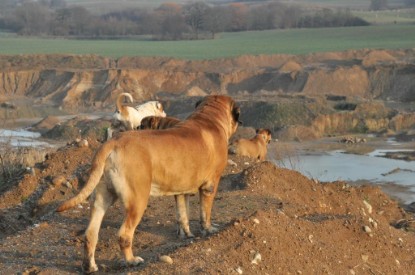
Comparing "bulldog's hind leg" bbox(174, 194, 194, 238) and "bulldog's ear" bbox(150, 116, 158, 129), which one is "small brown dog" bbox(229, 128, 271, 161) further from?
"bulldog's hind leg" bbox(174, 194, 194, 238)

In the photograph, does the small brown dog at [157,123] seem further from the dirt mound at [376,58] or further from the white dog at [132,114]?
the dirt mound at [376,58]

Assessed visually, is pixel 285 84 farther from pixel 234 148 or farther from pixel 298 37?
pixel 298 37

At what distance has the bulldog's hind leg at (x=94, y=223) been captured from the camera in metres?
9.45

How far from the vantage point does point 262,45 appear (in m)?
86.6

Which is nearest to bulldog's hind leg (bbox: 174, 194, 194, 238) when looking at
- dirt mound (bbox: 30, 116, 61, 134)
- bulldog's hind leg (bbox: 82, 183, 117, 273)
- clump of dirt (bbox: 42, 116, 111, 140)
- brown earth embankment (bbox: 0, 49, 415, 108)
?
bulldog's hind leg (bbox: 82, 183, 117, 273)

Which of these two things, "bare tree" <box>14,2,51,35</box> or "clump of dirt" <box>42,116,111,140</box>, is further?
"bare tree" <box>14,2,51,35</box>

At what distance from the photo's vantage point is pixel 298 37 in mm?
98688

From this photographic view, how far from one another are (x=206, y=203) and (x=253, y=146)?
1099cm

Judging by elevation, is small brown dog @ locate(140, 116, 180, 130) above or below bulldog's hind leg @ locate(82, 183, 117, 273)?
below

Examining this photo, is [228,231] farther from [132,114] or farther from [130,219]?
[132,114]

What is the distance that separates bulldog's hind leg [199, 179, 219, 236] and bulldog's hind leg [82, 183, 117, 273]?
1.56m

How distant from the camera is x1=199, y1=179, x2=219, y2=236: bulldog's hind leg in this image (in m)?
10.7

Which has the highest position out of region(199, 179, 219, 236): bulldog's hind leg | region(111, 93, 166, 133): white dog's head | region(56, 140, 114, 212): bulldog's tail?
region(56, 140, 114, 212): bulldog's tail

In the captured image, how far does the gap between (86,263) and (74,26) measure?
4837 inches
